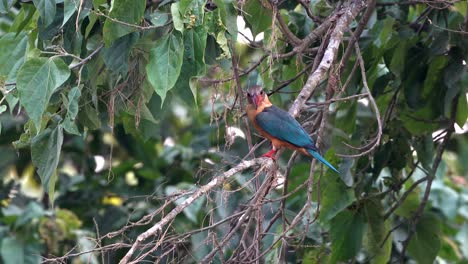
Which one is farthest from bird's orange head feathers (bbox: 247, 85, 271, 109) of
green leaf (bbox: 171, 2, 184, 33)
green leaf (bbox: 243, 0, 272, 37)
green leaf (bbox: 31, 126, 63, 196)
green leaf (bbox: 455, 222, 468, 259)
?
green leaf (bbox: 455, 222, 468, 259)

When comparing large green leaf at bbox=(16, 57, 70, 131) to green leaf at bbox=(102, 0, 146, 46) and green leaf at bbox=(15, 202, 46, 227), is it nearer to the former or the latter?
green leaf at bbox=(102, 0, 146, 46)

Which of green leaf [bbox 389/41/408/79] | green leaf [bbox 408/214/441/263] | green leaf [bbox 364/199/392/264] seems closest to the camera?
green leaf [bbox 389/41/408/79]

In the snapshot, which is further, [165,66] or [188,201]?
[165,66]

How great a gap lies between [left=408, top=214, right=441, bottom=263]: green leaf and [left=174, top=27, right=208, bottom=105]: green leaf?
1.97 metres

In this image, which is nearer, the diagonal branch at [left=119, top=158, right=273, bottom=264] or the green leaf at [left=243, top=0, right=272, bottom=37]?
the diagonal branch at [left=119, top=158, right=273, bottom=264]

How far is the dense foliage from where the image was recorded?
3025mm

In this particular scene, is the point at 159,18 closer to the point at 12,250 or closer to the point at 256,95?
the point at 256,95

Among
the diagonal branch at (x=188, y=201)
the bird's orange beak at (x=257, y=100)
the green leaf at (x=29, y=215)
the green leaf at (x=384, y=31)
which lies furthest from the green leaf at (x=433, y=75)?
the green leaf at (x=29, y=215)

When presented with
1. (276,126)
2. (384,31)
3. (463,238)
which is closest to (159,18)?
(276,126)

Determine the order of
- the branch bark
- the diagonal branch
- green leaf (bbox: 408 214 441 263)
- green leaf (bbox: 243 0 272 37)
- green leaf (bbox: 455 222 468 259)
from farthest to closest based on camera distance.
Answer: green leaf (bbox: 455 222 468 259), green leaf (bbox: 408 214 441 263), green leaf (bbox: 243 0 272 37), the branch bark, the diagonal branch

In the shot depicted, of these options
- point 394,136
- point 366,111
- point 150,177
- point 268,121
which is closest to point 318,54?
point 268,121

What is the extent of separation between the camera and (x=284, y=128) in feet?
12.9

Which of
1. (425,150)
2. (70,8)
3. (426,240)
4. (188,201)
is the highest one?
(70,8)

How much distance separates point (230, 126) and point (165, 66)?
97cm
